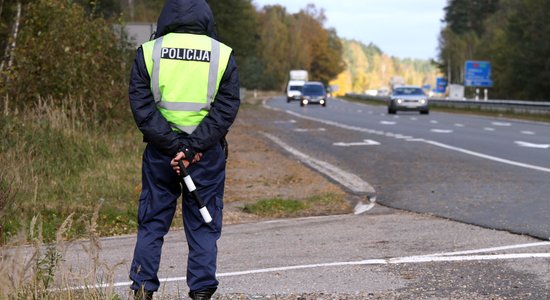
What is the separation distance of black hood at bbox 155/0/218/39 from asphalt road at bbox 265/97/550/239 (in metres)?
4.36

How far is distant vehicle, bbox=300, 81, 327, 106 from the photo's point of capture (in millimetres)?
70312

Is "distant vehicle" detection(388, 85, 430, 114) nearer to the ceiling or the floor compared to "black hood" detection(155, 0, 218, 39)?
Answer: nearer to the floor

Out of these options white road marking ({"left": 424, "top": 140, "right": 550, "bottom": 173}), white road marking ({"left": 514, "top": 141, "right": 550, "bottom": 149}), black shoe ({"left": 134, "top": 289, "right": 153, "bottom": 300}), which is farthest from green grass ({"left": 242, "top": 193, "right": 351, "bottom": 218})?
white road marking ({"left": 514, "top": 141, "right": 550, "bottom": 149})

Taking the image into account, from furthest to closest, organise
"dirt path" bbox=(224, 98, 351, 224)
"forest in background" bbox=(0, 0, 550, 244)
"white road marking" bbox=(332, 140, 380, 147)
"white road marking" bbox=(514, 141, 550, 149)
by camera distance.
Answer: "white road marking" bbox=(332, 140, 380, 147) → "white road marking" bbox=(514, 141, 550, 149) → "dirt path" bbox=(224, 98, 351, 224) → "forest in background" bbox=(0, 0, 550, 244)

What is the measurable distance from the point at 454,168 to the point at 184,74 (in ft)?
A: 37.7

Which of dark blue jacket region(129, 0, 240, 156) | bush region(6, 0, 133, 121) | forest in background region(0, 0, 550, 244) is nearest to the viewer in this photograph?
dark blue jacket region(129, 0, 240, 156)

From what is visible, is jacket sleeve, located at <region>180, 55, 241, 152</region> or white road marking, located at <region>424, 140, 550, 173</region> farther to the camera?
white road marking, located at <region>424, 140, 550, 173</region>

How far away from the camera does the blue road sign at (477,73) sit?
8512 cm

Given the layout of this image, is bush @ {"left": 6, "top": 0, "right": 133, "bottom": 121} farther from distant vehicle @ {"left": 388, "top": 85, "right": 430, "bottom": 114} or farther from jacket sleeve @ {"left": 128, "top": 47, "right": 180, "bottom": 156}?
distant vehicle @ {"left": 388, "top": 85, "right": 430, "bottom": 114}

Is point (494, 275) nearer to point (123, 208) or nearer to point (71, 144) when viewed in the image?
point (123, 208)

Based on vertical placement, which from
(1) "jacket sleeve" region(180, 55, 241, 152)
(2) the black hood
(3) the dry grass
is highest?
(2) the black hood

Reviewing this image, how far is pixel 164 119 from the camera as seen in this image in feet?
18.9

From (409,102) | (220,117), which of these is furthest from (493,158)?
(409,102)

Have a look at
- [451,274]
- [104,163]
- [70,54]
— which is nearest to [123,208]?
[104,163]
